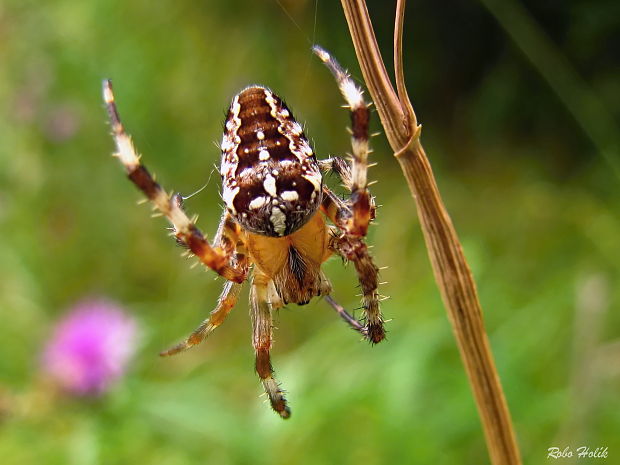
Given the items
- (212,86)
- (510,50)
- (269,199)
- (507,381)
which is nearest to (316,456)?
(507,381)

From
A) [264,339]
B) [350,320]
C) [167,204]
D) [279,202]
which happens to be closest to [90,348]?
[264,339]

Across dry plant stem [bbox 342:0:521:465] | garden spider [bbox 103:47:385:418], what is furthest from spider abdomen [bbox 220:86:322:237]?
dry plant stem [bbox 342:0:521:465]

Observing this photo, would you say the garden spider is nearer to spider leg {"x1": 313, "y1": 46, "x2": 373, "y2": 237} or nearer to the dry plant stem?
spider leg {"x1": 313, "y1": 46, "x2": 373, "y2": 237}

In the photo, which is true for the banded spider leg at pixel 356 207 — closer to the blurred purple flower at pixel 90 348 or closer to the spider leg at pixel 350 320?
the spider leg at pixel 350 320

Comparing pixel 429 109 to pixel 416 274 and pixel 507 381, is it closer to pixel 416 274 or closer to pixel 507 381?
pixel 416 274

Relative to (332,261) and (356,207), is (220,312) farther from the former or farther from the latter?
(356,207)

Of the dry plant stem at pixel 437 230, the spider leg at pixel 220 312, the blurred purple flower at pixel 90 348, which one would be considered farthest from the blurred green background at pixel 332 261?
the dry plant stem at pixel 437 230

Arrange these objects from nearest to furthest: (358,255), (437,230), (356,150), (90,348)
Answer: (437,230)
(356,150)
(358,255)
(90,348)
